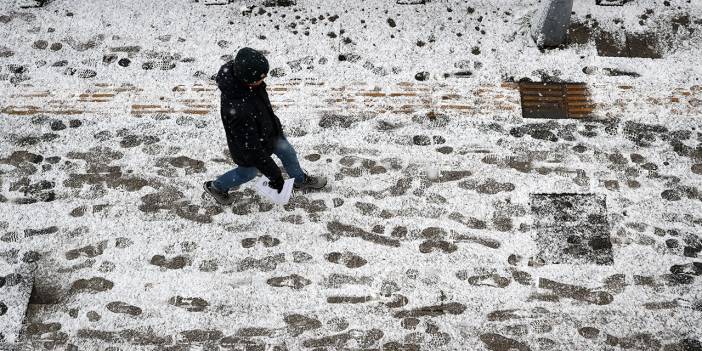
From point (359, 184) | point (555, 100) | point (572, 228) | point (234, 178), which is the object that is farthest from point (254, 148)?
point (555, 100)

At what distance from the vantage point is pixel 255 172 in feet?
13.8

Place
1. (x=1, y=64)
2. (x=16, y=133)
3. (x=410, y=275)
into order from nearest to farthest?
(x=410, y=275), (x=16, y=133), (x=1, y=64)

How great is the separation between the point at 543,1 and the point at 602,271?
95.2 inches

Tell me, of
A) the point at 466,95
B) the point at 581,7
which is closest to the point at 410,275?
the point at 466,95

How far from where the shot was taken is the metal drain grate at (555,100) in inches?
190

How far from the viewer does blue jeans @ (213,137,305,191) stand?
13.3 ft

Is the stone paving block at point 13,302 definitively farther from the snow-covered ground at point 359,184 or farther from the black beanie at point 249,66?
the black beanie at point 249,66

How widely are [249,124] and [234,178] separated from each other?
0.73 metres

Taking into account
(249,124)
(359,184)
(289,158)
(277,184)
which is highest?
(249,124)

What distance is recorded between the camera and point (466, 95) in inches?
194

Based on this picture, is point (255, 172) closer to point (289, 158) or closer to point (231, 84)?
point (289, 158)

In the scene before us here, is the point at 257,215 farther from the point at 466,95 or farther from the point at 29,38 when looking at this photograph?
the point at 29,38

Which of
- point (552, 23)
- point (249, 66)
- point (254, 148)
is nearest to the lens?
point (249, 66)

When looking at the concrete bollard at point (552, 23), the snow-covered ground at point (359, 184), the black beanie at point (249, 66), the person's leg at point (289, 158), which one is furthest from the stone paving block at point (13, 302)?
the concrete bollard at point (552, 23)
